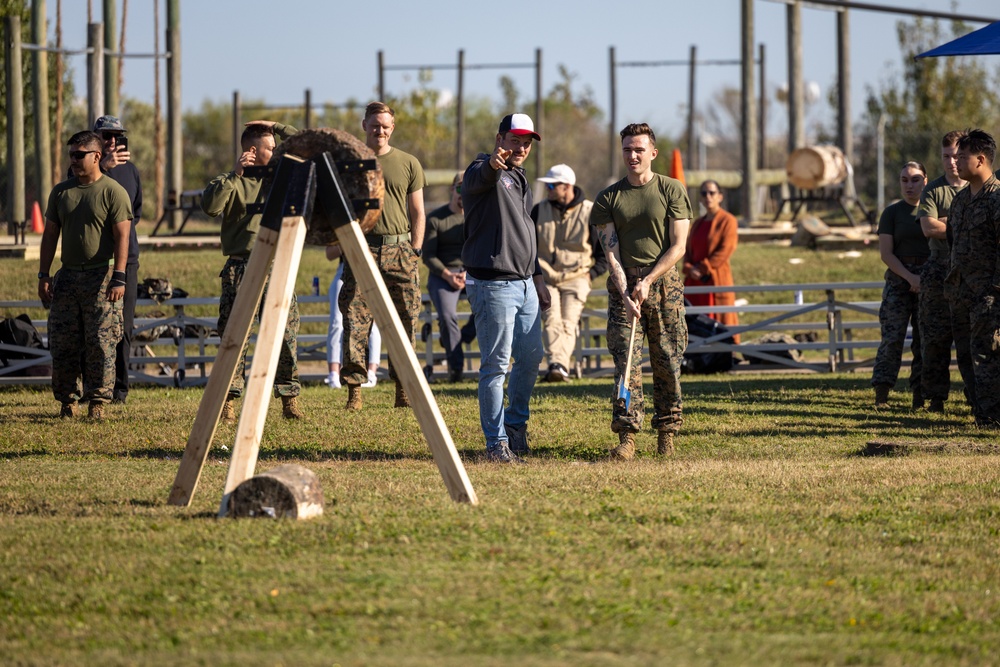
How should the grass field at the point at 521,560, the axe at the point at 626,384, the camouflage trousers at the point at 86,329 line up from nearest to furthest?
the grass field at the point at 521,560 < the axe at the point at 626,384 < the camouflage trousers at the point at 86,329

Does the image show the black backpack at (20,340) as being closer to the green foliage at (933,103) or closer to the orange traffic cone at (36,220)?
the orange traffic cone at (36,220)

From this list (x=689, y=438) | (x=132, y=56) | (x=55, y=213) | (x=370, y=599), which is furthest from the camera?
(x=132, y=56)

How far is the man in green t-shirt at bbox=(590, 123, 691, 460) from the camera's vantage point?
8195 millimetres

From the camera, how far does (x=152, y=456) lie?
852 centimetres

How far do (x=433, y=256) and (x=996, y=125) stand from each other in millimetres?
35479

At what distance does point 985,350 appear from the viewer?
9250 mm

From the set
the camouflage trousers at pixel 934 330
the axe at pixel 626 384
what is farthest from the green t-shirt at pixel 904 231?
the axe at pixel 626 384

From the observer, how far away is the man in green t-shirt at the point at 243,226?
357 inches

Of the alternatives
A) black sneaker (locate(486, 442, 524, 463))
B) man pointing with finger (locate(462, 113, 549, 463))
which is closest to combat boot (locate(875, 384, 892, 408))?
man pointing with finger (locate(462, 113, 549, 463))

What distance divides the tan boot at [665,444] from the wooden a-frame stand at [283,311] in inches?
102

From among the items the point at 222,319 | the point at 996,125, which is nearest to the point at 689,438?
the point at 222,319

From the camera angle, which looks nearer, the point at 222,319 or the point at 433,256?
the point at 222,319

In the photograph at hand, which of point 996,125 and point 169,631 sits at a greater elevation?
point 996,125

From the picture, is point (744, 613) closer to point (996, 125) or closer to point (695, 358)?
point (695, 358)
